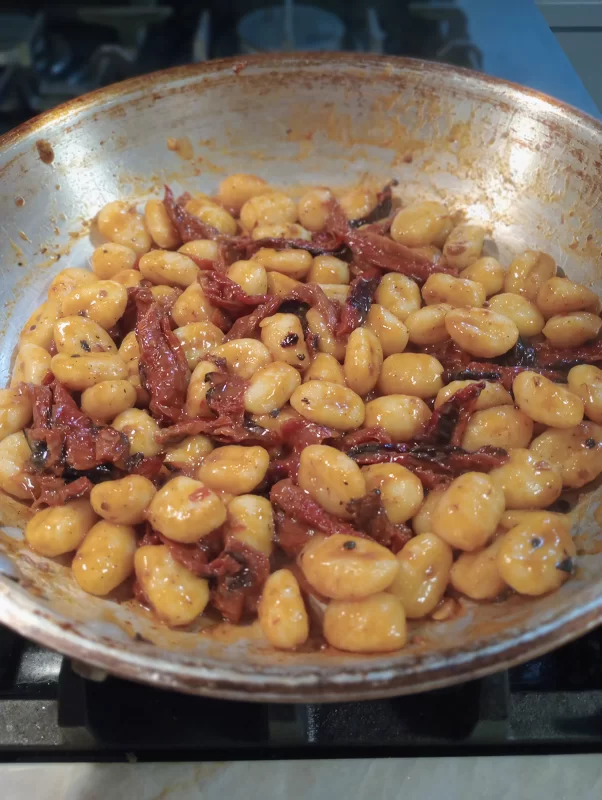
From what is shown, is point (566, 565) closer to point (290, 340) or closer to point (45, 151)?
point (290, 340)

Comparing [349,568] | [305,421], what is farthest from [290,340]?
[349,568]

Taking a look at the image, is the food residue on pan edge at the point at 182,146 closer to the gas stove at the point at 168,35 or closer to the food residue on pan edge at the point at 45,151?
the food residue on pan edge at the point at 45,151

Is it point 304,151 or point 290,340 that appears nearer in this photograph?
point 290,340

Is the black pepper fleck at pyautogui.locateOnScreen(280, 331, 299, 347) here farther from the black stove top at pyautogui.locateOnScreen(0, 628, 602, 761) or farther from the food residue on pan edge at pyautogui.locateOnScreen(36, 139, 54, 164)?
the food residue on pan edge at pyautogui.locateOnScreen(36, 139, 54, 164)

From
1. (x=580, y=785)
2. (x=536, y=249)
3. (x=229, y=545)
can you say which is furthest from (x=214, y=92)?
(x=580, y=785)

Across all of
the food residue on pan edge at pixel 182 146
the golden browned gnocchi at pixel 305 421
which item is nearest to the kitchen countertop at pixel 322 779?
the golden browned gnocchi at pixel 305 421
